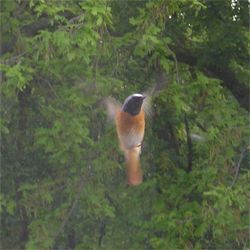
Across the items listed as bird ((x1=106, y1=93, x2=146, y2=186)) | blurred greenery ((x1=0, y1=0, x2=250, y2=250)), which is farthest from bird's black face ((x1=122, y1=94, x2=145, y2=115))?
blurred greenery ((x1=0, y1=0, x2=250, y2=250))

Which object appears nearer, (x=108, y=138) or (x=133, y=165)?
(x=133, y=165)

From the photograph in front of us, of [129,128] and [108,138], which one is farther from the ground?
[129,128]

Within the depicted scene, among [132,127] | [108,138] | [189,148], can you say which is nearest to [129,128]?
[132,127]

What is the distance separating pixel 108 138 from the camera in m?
3.10

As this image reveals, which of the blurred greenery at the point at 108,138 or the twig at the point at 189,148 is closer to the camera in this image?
the blurred greenery at the point at 108,138

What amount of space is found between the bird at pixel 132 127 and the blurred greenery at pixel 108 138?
1968 mm

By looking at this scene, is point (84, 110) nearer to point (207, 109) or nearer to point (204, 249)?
point (207, 109)

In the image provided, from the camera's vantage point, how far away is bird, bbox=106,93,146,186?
1.09m

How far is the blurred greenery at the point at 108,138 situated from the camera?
3418mm

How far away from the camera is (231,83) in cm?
440

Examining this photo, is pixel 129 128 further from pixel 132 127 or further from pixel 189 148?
pixel 189 148

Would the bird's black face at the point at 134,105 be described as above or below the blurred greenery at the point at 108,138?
above

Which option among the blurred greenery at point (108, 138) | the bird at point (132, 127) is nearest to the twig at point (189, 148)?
→ the blurred greenery at point (108, 138)

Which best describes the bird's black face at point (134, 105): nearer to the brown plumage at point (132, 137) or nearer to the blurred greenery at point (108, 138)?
the brown plumage at point (132, 137)
